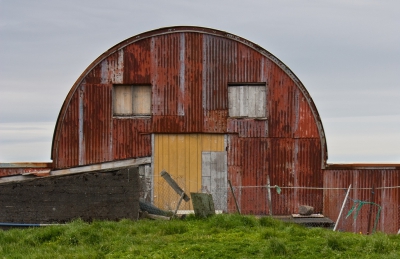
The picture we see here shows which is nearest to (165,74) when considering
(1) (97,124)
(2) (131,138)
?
(2) (131,138)

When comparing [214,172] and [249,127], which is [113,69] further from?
[249,127]

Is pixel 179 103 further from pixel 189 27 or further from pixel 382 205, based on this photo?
pixel 382 205

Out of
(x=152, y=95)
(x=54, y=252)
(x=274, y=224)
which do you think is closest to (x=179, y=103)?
(x=152, y=95)

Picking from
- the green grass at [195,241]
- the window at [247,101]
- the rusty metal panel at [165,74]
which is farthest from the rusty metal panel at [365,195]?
the green grass at [195,241]

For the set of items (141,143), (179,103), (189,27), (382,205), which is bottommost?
(382,205)

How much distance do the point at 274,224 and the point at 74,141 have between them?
30.1 feet

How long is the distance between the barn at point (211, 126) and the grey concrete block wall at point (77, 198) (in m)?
3.93

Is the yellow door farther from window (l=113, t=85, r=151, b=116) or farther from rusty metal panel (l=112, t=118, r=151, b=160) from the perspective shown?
window (l=113, t=85, r=151, b=116)

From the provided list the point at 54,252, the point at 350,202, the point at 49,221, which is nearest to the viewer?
the point at 54,252

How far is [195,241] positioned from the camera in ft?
45.8

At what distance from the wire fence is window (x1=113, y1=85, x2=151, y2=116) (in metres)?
2.54

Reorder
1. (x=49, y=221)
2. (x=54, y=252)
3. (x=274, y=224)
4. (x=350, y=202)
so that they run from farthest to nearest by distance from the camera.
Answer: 1. (x=350, y=202)
2. (x=49, y=221)
3. (x=274, y=224)
4. (x=54, y=252)

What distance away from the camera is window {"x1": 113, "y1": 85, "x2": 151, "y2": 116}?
22.7m

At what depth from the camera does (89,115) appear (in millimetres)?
22641
